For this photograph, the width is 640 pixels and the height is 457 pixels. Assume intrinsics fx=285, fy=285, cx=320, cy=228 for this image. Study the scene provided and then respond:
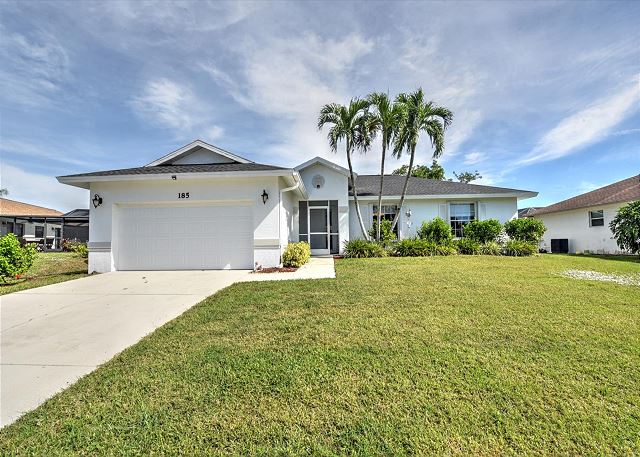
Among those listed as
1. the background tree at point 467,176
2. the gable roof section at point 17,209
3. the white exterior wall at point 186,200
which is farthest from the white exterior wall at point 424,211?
the background tree at point 467,176

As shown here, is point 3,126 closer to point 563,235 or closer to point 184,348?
point 184,348

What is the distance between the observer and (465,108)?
13875 millimetres

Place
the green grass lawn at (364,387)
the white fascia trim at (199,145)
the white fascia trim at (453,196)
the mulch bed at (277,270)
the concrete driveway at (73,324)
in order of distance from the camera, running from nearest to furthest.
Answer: the green grass lawn at (364,387) → the concrete driveway at (73,324) → the mulch bed at (277,270) → the white fascia trim at (199,145) → the white fascia trim at (453,196)

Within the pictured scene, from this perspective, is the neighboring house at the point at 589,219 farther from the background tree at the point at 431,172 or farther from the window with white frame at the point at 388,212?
the background tree at the point at 431,172

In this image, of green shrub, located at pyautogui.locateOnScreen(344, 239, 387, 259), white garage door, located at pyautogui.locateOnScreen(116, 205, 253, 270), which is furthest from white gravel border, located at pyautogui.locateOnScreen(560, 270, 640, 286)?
white garage door, located at pyautogui.locateOnScreen(116, 205, 253, 270)

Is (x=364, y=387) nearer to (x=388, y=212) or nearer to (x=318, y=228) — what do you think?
(x=318, y=228)

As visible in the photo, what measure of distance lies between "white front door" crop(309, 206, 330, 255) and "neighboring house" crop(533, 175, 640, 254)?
15.7 m

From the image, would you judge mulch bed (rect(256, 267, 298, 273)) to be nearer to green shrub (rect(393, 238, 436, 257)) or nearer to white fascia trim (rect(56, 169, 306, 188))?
white fascia trim (rect(56, 169, 306, 188))

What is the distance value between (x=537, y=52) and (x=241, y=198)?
1190 cm

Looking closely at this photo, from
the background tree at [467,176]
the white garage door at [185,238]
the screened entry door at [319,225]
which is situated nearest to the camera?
the white garage door at [185,238]

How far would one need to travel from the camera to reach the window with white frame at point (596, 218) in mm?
16641

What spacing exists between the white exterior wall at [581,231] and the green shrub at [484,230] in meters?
6.93

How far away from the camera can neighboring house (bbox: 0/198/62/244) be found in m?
23.8

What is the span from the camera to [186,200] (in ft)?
33.3
